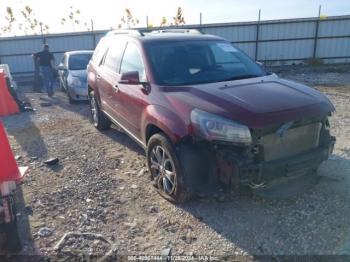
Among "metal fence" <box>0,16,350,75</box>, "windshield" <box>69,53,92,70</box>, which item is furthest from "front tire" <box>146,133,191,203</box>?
"metal fence" <box>0,16,350,75</box>

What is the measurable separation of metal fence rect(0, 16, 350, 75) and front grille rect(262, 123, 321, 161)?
13.9m

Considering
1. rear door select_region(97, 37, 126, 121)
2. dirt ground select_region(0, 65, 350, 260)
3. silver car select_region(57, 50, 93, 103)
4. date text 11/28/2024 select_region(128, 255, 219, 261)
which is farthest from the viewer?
silver car select_region(57, 50, 93, 103)

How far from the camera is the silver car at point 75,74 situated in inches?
376

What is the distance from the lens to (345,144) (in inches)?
209

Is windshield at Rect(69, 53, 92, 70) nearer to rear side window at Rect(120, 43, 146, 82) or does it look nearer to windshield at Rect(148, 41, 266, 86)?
rear side window at Rect(120, 43, 146, 82)

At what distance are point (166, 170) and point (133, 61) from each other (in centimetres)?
170

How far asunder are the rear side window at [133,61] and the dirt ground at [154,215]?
4.54 ft

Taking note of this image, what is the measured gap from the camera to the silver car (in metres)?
9.54

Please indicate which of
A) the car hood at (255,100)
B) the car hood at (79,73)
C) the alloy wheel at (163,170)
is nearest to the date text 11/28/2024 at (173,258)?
the alloy wheel at (163,170)

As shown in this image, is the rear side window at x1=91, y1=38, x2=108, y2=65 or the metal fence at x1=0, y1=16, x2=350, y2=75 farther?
the metal fence at x1=0, y1=16, x2=350, y2=75

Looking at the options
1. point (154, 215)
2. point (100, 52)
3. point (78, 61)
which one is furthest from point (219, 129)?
point (78, 61)

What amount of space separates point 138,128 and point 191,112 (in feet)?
4.00

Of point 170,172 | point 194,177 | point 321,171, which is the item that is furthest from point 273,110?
point 321,171

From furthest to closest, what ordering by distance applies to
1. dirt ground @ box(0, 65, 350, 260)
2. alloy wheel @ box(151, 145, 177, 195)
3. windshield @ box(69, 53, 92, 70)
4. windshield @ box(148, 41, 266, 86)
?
1. windshield @ box(69, 53, 92, 70)
2. windshield @ box(148, 41, 266, 86)
3. alloy wheel @ box(151, 145, 177, 195)
4. dirt ground @ box(0, 65, 350, 260)
